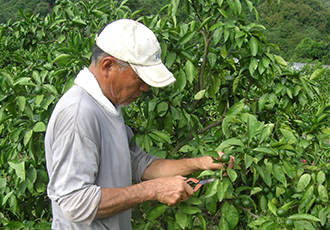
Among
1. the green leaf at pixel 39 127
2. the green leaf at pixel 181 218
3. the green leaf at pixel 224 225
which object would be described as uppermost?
the green leaf at pixel 39 127

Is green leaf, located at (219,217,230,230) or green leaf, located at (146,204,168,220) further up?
green leaf, located at (146,204,168,220)

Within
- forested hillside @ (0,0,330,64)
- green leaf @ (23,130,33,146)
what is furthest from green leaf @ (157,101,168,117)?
forested hillside @ (0,0,330,64)

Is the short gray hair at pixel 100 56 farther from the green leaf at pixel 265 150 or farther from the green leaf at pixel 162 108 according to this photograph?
the green leaf at pixel 265 150

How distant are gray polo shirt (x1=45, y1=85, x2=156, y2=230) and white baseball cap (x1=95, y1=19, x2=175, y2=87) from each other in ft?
0.78

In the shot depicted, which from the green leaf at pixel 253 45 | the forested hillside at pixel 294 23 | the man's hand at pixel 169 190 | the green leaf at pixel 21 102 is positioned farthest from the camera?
the forested hillside at pixel 294 23

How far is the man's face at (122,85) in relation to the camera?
1.46 m

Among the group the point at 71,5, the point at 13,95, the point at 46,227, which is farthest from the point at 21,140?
the point at 71,5

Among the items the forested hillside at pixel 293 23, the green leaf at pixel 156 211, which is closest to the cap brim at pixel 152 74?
the green leaf at pixel 156 211

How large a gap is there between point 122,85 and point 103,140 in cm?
28

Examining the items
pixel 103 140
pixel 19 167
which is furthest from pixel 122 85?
pixel 19 167

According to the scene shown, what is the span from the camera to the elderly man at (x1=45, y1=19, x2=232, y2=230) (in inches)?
50.4

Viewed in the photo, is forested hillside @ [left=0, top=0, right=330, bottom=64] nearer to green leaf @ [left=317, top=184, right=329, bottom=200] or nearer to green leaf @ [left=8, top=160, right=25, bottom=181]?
green leaf @ [left=317, top=184, right=329, bottom=200]

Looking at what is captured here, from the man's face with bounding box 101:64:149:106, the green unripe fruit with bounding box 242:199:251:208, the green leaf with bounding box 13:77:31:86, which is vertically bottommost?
the green unripe fruit with bounding box 242:199:251:208

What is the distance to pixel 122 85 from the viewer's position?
4.92 feet
